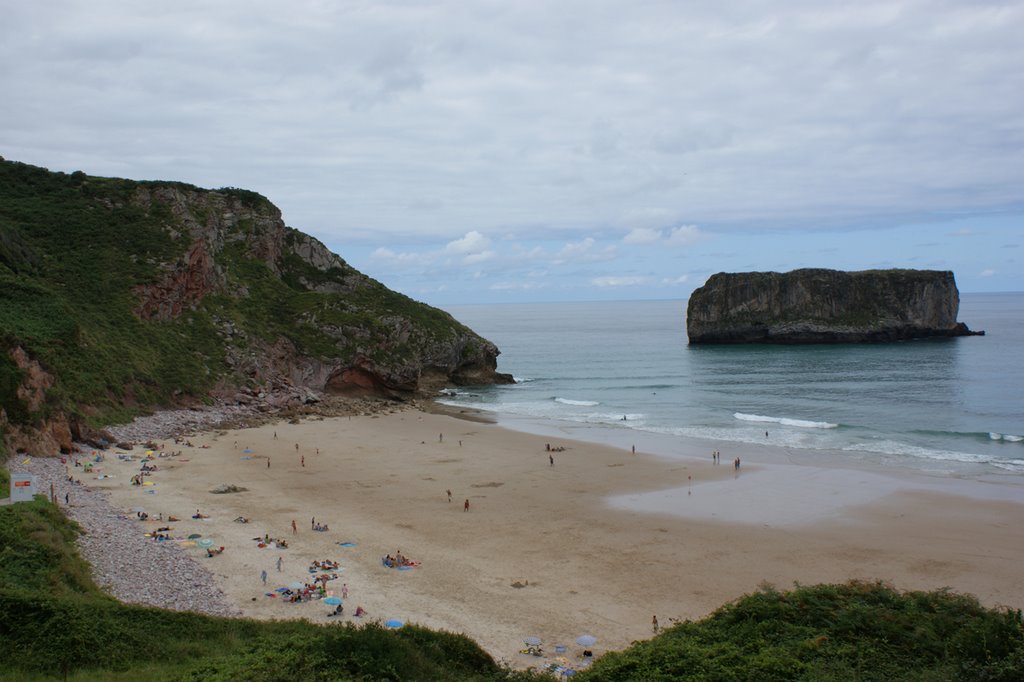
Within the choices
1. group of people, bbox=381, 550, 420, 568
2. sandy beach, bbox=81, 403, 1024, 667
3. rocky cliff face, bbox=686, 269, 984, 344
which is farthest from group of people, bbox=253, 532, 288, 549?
rocky cliff face, bbox=686, 269, 984, 344

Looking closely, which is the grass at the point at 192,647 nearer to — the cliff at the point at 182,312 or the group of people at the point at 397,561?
the group of people at the point at 397,561

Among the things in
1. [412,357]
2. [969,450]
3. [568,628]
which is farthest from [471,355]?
[568,628]

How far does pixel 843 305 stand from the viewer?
11250 cm

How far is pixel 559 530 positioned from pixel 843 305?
9893 centimetres

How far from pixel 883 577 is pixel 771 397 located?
4166 cm

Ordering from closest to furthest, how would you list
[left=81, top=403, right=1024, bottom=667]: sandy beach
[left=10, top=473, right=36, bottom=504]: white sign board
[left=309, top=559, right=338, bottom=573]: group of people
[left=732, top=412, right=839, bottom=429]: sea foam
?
[left=81, top=403, right=1024, bottom=667]: sandy beach < [left=10, top=473, right=36, bottom=504]: white sign board < [left=309, top=559, right=338, bottom=573]: group of people < [left=732, top=412, right=839, bottom=429]: sea foam

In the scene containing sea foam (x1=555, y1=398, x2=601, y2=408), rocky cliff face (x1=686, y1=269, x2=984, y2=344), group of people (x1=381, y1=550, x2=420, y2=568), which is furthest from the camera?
rocky cliff face (x1=686, y1=269, x2=984, y2=344)

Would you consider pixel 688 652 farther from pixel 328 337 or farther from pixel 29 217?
pixel 29 217

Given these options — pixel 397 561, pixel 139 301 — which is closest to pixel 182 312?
pixel 139 301

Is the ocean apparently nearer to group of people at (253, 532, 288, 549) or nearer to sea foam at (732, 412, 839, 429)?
sea foam at (732, 412, 839, 429)

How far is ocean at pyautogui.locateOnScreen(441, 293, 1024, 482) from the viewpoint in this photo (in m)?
42.8

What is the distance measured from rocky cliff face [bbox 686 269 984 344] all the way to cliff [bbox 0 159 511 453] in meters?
54.3

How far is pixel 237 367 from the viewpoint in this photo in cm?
5544

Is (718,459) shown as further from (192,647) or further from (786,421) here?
(192,647)
